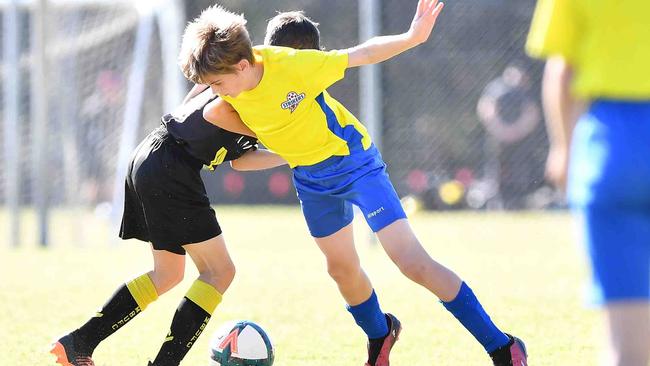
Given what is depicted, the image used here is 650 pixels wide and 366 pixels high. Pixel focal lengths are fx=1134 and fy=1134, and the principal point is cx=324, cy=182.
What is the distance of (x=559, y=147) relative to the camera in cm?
285

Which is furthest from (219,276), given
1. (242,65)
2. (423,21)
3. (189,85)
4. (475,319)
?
(189,85)

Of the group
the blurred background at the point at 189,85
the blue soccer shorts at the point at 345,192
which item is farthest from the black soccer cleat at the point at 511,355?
the blurred background at the point at 189,85

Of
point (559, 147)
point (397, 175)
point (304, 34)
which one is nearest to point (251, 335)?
point (304, 34)

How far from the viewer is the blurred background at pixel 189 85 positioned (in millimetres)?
11406

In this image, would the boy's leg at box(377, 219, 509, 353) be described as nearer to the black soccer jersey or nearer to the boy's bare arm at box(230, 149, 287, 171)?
the boy's bare arm at box(230, 149, 287, 171)

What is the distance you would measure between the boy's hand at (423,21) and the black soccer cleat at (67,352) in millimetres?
1877

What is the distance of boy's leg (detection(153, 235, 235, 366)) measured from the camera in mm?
A: 4582

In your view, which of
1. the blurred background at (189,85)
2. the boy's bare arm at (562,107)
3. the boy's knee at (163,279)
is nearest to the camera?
the boy's bare arm at (562,107)

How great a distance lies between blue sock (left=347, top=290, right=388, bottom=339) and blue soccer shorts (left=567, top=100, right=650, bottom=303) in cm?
213

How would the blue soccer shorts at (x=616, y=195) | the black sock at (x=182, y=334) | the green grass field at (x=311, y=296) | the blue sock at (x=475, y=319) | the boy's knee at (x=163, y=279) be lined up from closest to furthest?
1. the blue soccer shorts at (x=616, y=195)
2. the blue sock at (x=475, y=319)
3. the black sock at (x=182, y=334)
4. the boy's knee at (x=163, y=279)
5. the green grass field at (x=311, y=296)

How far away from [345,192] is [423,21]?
76cm

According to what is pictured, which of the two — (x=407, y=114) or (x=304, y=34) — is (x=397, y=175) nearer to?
(x=407, y=114)

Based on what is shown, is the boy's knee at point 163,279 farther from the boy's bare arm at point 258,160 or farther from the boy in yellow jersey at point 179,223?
the boy's bare arm at point 258,160

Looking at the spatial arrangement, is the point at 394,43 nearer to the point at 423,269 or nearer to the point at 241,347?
the point at 423,269
